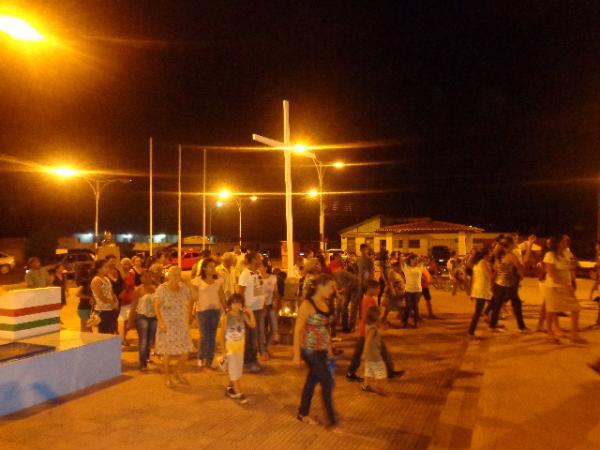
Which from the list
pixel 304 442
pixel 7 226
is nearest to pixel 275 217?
pixel 7 226

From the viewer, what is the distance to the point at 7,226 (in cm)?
6081

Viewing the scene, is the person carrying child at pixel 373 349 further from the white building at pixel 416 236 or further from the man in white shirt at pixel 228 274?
the white building at pixel 416 236

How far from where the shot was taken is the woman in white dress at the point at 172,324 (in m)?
6.71

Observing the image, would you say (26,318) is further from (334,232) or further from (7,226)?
(334,232)

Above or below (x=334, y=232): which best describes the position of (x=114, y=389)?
below

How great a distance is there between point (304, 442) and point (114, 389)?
3020 mm

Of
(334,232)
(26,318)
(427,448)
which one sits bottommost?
(427,448)

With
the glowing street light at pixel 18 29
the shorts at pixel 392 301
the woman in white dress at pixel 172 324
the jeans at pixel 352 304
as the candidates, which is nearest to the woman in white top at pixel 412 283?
the shorts at pixel 392 301

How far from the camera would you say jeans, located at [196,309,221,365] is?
766 cm

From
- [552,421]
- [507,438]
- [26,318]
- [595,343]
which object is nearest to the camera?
[507,438]

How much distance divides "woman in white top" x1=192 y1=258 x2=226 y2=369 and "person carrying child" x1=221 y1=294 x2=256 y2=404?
1394mm

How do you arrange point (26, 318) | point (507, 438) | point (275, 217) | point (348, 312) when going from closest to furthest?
point (507, 438), point (26, 318), point (348, 312), point (275, 217)

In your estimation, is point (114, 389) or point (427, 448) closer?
point (427, 448)

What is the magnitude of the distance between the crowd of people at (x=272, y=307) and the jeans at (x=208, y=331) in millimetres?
15
